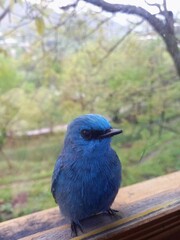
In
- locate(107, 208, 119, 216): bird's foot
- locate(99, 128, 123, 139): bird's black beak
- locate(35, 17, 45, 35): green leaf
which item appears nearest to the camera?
locate(99, 128, 123, 139): bird's black beak

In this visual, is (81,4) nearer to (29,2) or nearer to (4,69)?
(29,2)

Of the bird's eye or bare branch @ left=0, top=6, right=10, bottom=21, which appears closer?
the bird's eye

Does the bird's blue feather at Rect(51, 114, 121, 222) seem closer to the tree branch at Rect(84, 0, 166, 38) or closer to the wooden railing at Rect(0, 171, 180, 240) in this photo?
the wooden railing at Rect(0, 171, 180, 240)

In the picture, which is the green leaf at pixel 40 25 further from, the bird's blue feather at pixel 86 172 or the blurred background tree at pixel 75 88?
the bird's blue feather at pixel 86 172

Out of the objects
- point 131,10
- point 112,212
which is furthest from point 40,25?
point 112,212

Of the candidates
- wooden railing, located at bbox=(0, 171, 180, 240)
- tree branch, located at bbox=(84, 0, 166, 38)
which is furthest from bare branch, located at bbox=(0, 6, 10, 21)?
wooden railing, located at bbox=(0, 171, 180, 240)

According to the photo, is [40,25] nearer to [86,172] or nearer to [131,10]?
[131,10]

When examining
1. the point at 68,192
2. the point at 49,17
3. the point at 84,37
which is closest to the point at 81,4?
the point at 49,17

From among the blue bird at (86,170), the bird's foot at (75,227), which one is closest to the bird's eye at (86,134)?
the blue bird at (86,170)
